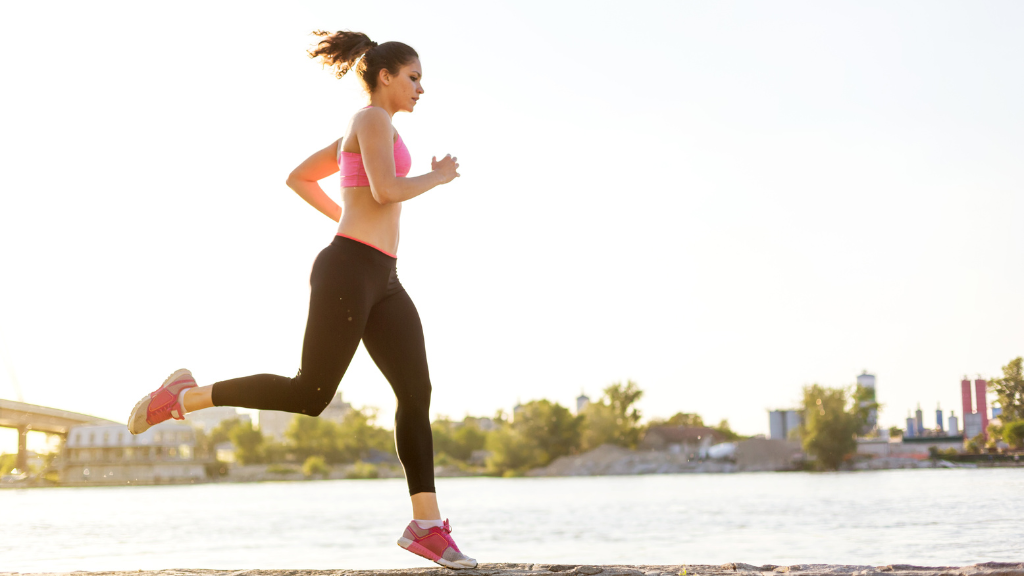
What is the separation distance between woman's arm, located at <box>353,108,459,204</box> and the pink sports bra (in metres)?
0.05

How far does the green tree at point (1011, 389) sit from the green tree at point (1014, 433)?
18.4 inches

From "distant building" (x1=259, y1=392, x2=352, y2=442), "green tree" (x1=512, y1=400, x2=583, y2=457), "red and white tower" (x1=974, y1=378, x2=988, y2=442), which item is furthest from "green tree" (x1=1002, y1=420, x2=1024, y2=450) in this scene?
"distant building" (x1=259, y1=392, x2=352, y2=442)

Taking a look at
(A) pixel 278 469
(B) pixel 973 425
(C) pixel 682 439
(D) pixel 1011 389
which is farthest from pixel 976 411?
(A) pixel 278 469

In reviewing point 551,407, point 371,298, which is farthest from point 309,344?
point 551,407

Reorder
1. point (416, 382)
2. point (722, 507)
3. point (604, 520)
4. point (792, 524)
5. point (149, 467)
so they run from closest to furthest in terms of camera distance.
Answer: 1. point (416, 382)
2. point (792, 524)
3. point (604, 520)
4. point (722, 507)
5. point (149, 467)

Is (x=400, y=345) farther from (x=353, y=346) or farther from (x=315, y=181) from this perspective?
(x=315, y=181)

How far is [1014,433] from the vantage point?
66188mm

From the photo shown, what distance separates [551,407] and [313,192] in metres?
85.0

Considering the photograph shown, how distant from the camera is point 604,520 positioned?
92.4ft

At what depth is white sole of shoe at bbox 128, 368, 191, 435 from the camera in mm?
3275

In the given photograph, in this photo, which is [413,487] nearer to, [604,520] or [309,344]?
[309,344]

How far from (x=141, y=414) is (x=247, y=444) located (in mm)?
95758

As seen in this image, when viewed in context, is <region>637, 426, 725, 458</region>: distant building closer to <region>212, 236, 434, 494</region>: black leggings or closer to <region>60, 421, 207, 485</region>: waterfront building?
<region>60, 421, 207, 485</region>: waterfront building

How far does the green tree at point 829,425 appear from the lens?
246 ft
